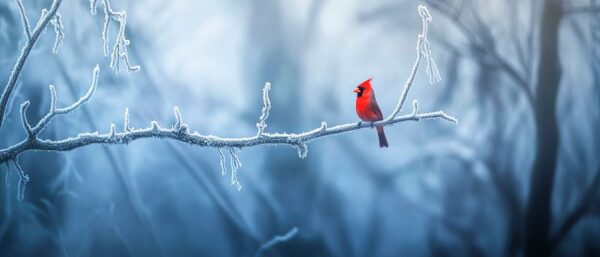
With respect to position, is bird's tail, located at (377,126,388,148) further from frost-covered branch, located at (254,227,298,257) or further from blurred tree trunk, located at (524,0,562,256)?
blurred tree trunk, located at (524,0,562,256)

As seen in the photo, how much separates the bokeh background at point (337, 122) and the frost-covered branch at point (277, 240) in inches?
1.2

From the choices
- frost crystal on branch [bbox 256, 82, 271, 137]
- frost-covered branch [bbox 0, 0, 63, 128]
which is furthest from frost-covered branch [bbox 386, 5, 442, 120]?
frost-covered branch [bbox 0, 0, 63, 128]

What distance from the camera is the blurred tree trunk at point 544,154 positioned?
3.75m

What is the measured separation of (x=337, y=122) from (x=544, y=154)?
4.90 ft

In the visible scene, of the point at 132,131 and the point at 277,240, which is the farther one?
the point at 277,240

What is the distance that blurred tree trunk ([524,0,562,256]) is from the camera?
148 inches

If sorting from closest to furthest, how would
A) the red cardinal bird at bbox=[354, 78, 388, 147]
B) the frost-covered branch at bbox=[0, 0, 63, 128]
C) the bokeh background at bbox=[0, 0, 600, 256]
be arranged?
the frost-covered branch at bbox=[0, 0, 63, 128] < the red cardinal bird at bbox=[354, 78, 388, 147] < the bokeh background at bbox=[0, 0, 600, 256]

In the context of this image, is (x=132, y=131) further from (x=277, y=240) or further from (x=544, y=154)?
(x=544, y=154)

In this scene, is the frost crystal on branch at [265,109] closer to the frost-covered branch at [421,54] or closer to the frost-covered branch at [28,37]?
the frost-covered branch at [421,54]

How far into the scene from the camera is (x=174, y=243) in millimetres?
3670

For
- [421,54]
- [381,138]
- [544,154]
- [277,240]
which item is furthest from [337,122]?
[421,54]

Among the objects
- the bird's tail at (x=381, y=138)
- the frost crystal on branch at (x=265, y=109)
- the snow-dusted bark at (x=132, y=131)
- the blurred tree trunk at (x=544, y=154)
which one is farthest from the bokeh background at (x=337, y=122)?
the frost crystal on branch at (x=265, y=109)

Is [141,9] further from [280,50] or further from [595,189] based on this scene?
[595,189]

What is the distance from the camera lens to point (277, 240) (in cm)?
371
